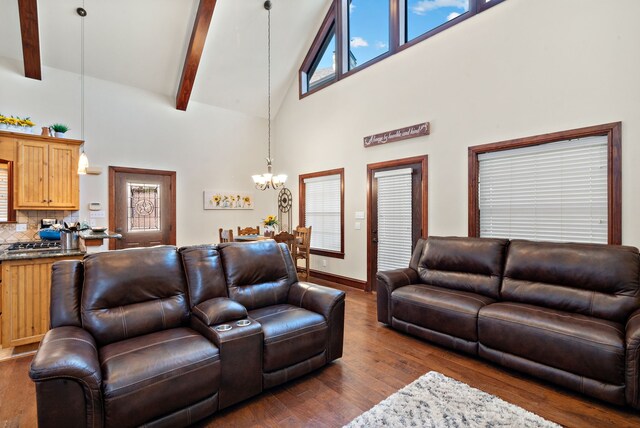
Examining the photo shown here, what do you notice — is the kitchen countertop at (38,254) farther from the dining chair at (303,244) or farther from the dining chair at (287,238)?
the dining chair at (303,244)

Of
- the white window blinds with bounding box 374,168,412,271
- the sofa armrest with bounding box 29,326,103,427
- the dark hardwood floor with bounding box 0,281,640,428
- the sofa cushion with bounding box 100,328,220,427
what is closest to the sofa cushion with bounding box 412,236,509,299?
the dark hardwood floor with bounding box 0,281,640,428

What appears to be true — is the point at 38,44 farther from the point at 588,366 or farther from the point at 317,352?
the point at 588,366

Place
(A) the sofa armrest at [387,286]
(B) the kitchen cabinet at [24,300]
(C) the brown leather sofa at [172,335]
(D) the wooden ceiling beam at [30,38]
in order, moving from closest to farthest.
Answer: (C) the brown leather sofa at [172,335] < (B) the kitchen cabinet at [24,300] < (A) the sofa armrest at [387,286] < (D) the wooden ceiling beam at [30,38]

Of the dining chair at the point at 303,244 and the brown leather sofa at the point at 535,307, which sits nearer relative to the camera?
the brown leather sofa at the point at 535,307

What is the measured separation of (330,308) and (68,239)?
10.1 ft

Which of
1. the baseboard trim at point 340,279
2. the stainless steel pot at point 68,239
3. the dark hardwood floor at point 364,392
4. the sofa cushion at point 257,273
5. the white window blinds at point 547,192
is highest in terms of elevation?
the white window blinds at point 547,192

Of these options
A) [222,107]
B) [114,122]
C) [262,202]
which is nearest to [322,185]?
[262,202]

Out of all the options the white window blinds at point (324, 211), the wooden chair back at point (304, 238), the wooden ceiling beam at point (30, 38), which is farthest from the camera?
the white window blinds at point (324, 211)

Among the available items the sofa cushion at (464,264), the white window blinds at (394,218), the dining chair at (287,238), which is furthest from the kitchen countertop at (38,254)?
the white window blinds at (394,218)

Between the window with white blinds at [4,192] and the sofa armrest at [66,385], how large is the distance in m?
3.95

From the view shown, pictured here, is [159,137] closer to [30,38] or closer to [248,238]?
[30,38]

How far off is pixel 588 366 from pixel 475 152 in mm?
2632

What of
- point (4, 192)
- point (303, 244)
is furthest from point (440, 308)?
point (4, 192)

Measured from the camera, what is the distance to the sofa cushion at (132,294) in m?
2.17
